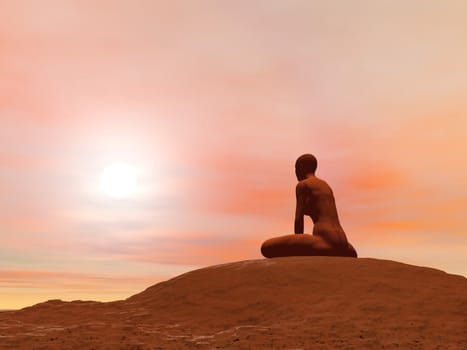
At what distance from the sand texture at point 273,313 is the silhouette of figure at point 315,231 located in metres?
1.02

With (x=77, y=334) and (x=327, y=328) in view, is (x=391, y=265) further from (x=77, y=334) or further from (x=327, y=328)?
(x=77, y=334)

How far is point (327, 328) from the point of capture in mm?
10133

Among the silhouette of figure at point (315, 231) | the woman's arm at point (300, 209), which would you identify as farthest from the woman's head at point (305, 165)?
the woman's arm at point (300, 209)

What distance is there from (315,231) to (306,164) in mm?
2350

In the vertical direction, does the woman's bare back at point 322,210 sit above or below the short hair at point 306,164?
below

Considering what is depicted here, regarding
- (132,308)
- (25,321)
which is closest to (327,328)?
(132,308)

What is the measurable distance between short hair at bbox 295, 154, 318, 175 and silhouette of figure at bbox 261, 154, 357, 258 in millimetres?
613

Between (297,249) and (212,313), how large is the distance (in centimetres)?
411

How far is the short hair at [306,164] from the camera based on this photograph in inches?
677

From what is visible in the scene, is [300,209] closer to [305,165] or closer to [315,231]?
[315,231]

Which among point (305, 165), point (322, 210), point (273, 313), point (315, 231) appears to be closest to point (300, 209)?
point (322, 210)

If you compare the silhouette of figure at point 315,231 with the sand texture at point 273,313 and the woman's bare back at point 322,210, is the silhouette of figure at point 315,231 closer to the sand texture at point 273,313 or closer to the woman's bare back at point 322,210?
the woman's bare back at point 322,210

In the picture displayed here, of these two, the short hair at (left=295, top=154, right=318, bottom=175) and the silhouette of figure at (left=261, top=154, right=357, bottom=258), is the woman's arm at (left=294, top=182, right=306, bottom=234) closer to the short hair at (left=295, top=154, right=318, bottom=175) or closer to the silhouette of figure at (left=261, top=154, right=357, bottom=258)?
the silhouette of figure at (left=261, top=154, right=357, bottom=258)

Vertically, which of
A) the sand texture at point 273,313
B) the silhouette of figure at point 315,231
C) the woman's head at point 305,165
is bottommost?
the sand texture at point 273,313
